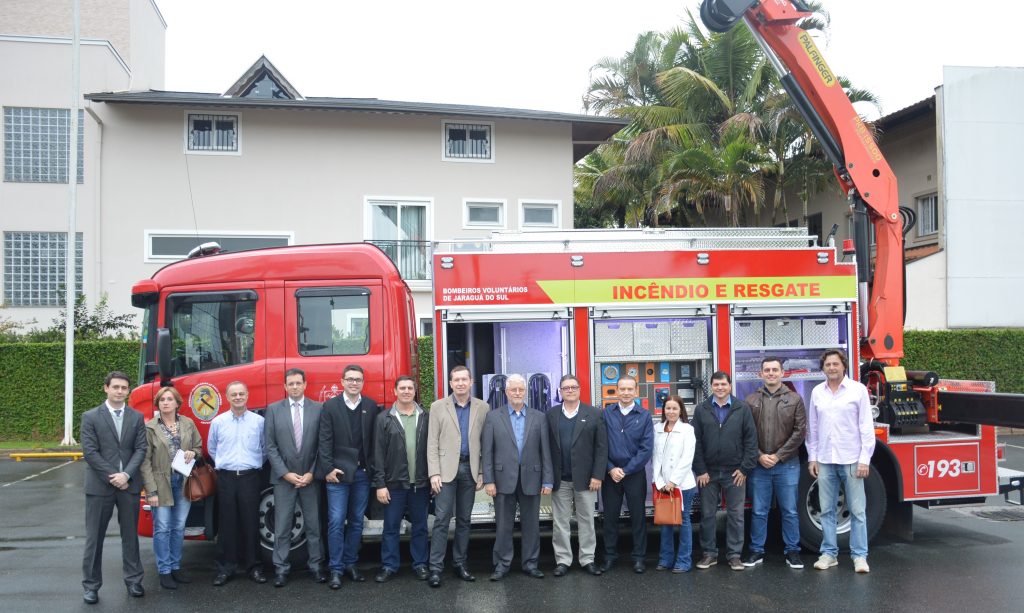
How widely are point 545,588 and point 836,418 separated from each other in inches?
115

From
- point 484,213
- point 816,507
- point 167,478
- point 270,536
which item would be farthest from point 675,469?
point 484,213

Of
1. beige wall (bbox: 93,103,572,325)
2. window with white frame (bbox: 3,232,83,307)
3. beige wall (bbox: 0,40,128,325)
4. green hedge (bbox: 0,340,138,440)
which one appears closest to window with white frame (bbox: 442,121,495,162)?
beige wall (bbox: 93,103,572,325)

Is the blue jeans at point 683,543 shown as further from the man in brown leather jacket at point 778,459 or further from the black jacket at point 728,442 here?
the man in brown leather jacket at point 778,459

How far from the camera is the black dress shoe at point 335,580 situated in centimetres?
670

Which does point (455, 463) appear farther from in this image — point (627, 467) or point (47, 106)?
point (47, 106)

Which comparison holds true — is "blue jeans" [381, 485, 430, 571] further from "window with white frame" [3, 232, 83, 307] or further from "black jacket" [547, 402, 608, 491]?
"window with white frame" [3, 232, 83, 307]

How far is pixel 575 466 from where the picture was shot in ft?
22.6

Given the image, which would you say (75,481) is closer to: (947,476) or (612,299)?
(612,299)

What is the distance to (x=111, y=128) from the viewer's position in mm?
19141

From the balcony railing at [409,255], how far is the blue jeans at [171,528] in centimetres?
1292

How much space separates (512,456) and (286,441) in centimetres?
190

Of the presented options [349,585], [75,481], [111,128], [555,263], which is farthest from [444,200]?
[349,585]

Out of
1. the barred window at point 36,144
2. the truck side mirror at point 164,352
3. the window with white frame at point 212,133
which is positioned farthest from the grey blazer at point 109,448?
the barred window at point 36,144

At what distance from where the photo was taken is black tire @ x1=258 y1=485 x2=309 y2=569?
710 cm
